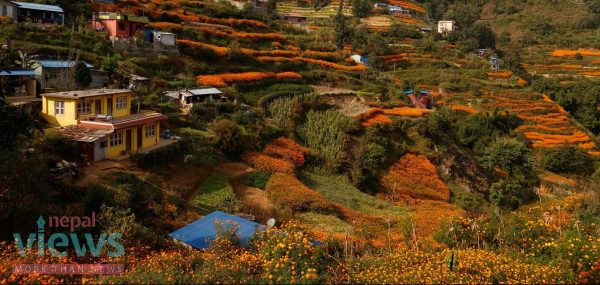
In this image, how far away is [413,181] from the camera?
93.4 ft

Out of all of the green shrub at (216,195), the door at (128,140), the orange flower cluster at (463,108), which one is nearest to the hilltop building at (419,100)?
the orange flower cluster at (463,108)

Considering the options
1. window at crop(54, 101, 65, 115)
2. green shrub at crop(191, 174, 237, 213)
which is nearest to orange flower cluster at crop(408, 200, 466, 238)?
green shrub at crop(191, 174, 237, 213)

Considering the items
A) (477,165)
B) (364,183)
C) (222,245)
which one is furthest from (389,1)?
(222,245)

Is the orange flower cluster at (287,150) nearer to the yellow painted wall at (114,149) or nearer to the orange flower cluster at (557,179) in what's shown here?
the yellow painted wall at (114,149)

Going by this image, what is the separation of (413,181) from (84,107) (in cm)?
1854

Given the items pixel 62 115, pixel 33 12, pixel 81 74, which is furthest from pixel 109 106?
pixel 33 12

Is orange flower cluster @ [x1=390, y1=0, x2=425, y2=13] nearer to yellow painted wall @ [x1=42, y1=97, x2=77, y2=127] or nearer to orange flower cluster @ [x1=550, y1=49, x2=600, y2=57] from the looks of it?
orange flower cluster @ [x1=550, y1=49, x2=600, y2=57]

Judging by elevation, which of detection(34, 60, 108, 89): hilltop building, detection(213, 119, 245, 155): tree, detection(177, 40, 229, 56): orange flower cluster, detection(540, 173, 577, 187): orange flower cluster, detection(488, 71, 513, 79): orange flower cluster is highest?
detection(177, 40, 229, 56): orange flower cluster

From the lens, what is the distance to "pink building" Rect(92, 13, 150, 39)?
110ft

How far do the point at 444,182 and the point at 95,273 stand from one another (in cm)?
2362

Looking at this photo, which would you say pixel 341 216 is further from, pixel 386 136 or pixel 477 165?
pixel 477 165

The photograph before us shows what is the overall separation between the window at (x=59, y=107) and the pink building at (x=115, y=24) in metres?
14.1

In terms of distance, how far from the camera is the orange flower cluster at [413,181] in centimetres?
2739

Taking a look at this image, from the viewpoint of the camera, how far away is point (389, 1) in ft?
277
